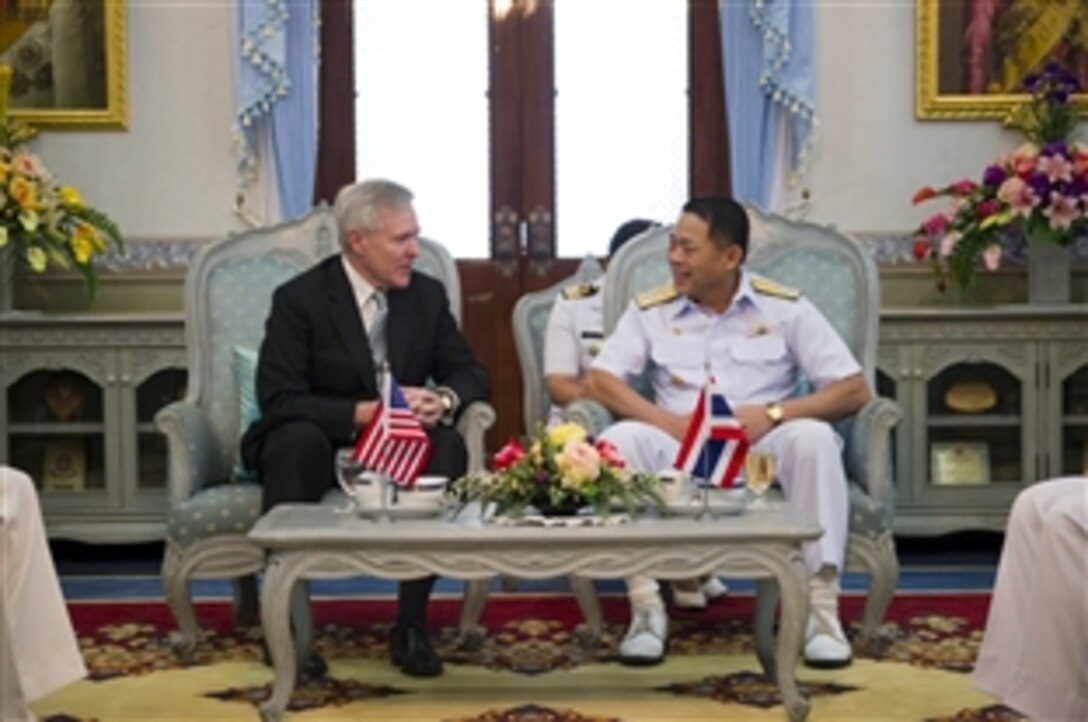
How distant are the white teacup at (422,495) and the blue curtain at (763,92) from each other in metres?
3.41

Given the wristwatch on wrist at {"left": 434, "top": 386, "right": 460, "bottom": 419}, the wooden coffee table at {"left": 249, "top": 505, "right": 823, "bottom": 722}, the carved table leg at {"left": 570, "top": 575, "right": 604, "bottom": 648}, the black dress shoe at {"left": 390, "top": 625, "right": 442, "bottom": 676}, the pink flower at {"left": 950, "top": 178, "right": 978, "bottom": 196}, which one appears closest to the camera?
the wooden coffee table at {"left": 249, "top": 505, "right": 823, "bottom": 722}

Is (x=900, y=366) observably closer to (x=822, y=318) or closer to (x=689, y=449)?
(x=822, y=318)

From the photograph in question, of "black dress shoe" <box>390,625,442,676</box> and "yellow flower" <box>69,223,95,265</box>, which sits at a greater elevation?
"yellow flower" <box>69,223,95,265</box>

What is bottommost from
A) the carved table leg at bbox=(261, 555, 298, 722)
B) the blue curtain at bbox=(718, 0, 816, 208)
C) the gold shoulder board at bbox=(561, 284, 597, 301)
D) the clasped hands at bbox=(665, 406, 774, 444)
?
the carved table leg at bbox=(261, 555, 298, 722)

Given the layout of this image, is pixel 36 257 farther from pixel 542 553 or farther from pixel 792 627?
pixel 792 627

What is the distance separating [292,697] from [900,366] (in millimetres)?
3243

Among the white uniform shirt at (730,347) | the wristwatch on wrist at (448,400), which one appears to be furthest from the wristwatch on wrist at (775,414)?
the wristwatch on wrist at (448,400)

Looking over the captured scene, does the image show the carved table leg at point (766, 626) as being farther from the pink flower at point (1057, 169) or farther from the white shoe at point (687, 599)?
the pink flower at point (1057, 169)

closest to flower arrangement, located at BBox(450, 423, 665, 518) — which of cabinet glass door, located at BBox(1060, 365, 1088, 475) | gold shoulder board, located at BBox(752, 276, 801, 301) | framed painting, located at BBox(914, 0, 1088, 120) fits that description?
gold shoulder board, located at BBox(752, 276, 801, 301)

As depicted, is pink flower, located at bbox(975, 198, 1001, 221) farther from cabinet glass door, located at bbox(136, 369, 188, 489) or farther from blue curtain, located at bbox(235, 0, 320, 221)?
cabinet glass door, located at bbox(136, 369, 188, 489)

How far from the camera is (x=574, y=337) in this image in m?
5.90

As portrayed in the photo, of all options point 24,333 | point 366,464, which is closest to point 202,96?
point 24,333

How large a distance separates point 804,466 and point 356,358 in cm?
128

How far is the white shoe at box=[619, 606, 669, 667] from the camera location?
474cm
